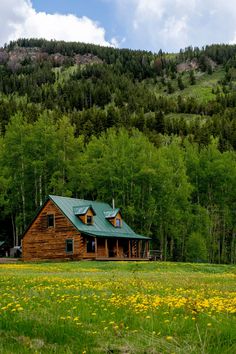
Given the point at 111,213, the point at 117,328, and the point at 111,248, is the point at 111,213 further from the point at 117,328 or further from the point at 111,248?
the point at 117,328

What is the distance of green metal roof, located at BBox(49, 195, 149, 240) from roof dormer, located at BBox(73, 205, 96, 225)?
0.86 ft

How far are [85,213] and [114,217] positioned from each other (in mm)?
4799

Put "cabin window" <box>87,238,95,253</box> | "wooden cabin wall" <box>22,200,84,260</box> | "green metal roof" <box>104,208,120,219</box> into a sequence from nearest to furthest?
"wooden cabin wall" <box>22,200,84,260</box>
"cabin window" <box>87,238,95,253</box>
"green metal roof" <box>104,208,120,219</box>

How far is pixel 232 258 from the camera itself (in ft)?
211

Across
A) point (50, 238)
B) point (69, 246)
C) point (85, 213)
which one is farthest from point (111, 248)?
point (50, 238)

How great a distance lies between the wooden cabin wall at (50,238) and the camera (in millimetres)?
47469

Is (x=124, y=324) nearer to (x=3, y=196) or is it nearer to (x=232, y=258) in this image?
(x=3, y=196)

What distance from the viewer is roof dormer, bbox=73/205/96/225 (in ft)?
159

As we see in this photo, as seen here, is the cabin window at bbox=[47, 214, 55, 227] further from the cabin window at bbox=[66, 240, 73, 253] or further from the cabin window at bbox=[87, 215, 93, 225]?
the cabin window at bbox=[87, 215, 93, 225]

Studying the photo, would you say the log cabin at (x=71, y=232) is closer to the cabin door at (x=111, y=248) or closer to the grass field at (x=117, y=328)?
the cabin door at (x=111, y=248)

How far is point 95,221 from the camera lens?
5106 centimetres

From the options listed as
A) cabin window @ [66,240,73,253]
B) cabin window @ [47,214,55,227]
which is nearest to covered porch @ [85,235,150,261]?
cabin window @ [66,240,73,253]

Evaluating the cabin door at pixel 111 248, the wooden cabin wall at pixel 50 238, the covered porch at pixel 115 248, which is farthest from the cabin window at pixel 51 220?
the cabin door at pixel 111 248

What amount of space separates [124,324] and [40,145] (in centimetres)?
5002
